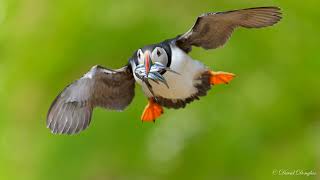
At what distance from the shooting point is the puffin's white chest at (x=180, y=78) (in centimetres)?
319

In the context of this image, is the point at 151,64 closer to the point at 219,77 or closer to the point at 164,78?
the point at 164,78

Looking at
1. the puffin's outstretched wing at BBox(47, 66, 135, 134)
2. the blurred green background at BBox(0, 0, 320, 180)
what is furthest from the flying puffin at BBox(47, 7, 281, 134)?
the blurred green background at BBox(0, 0, 320, 180)

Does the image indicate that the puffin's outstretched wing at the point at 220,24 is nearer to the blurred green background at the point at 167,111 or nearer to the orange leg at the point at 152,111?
the orange leg at the point at 152,111

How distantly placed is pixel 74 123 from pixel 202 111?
241 centimetres

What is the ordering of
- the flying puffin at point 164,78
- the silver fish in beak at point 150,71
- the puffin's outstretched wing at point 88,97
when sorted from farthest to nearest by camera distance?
the puffin's outstretched wing at point 88,97 → the flying puffin at point 164,78 → the silver fish in beak at point 150,71

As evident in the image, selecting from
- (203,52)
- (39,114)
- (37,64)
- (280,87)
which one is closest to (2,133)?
(39,114)

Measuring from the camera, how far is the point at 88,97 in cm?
348

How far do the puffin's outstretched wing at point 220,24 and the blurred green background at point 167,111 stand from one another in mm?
2031

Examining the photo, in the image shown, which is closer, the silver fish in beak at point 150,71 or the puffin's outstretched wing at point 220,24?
the silver fish in beak at point 150,71

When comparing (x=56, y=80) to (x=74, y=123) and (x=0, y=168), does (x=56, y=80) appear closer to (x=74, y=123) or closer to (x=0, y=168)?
(x=0, y=168)

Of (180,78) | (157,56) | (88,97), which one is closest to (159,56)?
(157,56)

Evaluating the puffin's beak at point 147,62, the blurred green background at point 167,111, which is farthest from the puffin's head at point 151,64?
the blurred green background at point 167,111

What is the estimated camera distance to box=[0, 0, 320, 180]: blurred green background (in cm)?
546

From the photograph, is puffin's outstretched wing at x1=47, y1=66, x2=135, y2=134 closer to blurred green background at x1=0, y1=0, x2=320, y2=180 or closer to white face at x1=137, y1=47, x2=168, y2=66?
white face at x1=137, y1=47, x2=168, y2=66
